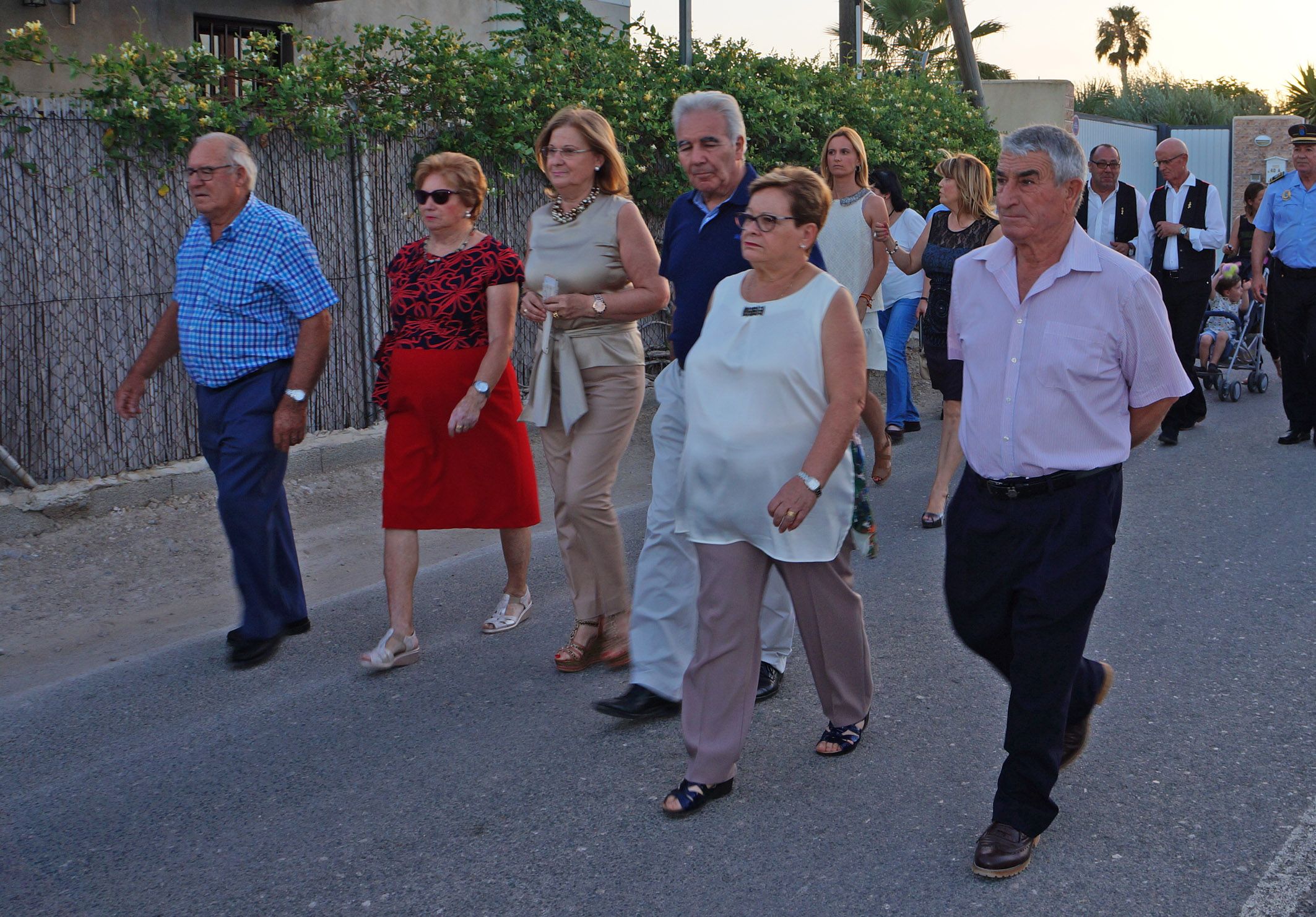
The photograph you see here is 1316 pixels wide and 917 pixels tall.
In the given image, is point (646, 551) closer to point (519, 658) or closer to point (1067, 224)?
point (519, 658)

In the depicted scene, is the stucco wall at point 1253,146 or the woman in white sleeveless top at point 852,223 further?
the stucco wall at point 1253,146

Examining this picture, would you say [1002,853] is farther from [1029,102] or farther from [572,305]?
[1029,102]

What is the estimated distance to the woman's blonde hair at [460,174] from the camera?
493 centimetres

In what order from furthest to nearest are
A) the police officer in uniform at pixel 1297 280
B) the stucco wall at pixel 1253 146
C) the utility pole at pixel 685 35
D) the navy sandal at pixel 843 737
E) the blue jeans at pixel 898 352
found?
1. the stucco wall at pixel 1253 146
2. the utility pole at pixel 685 35
3. the blue jeans at pixel 898 352
4. the police officer in uniform at pixel 1297 280
5. the navy sandal at pixel 843 737

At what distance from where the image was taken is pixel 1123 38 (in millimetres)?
78312

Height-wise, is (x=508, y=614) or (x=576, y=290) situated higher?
(x=576, y=290)

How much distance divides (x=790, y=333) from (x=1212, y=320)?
10001 millimetres

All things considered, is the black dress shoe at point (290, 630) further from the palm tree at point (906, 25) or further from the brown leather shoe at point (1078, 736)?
the palm tree at point (906, 25)


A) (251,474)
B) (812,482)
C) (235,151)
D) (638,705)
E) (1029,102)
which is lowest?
(638,705)

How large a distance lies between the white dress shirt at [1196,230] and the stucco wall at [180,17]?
22.3ft

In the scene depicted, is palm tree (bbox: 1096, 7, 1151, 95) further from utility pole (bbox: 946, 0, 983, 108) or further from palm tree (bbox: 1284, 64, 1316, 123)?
utility pole (bbox: 946, 0, 983, 108)

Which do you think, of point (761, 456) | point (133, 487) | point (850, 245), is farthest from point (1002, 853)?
point (133, 487)

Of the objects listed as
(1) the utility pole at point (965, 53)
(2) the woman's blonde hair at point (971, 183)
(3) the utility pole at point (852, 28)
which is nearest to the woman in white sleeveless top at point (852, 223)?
(2) the woman's blonde hair at point (971, 183)

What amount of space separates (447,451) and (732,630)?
178 centimetres
